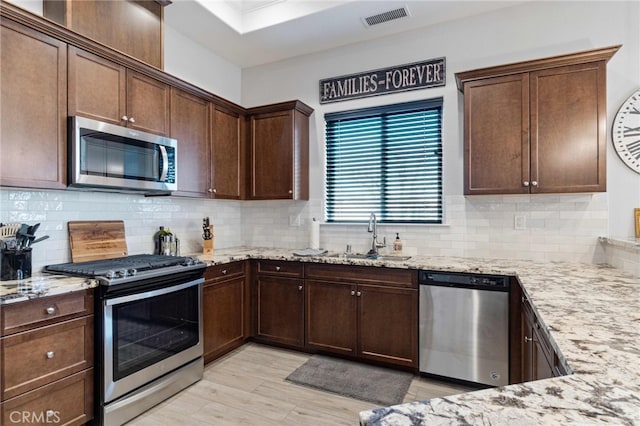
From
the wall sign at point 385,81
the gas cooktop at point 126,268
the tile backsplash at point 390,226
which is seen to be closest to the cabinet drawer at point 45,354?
the gas cooktop at point 126,268

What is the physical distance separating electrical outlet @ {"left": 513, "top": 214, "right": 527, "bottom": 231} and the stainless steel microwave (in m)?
2.90

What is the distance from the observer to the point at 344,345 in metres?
3.03

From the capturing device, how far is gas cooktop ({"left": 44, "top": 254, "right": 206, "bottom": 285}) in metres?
2.07

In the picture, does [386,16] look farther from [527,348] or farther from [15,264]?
[15,264]

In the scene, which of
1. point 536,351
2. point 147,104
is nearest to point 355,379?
point 536,351

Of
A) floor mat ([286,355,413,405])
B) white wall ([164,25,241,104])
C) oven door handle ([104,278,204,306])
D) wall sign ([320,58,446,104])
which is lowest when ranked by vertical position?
floor mat ([286,355,413,405])

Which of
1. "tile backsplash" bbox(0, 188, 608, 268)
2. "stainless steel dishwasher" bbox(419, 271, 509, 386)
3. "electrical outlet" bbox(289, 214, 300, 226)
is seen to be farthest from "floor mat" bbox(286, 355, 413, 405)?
"electrical outlet" bbox(289, 214, 300, 226)

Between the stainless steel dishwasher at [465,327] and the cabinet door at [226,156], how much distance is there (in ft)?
6.92

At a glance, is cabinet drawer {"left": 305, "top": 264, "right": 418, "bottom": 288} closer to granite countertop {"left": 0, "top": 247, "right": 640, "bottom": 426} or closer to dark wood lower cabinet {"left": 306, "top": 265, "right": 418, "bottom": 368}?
dark wood lower cabinet {"left": 306, "top": 265, "right": 418, "bottom": 368}

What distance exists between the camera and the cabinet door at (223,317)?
2.93 meters

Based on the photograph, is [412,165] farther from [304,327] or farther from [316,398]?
[316,398]

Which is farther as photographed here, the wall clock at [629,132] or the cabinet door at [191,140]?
the cabinet door at [191,140]

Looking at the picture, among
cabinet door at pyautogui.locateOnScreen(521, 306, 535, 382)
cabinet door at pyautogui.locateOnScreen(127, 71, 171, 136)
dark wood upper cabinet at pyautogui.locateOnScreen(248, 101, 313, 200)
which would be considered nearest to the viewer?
cabinet door at pyautogui.locateOnScreen(521, 306, 535, 382)

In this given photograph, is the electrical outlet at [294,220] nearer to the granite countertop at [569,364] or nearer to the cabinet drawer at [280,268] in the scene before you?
the cabinet drawer at [280,268]
